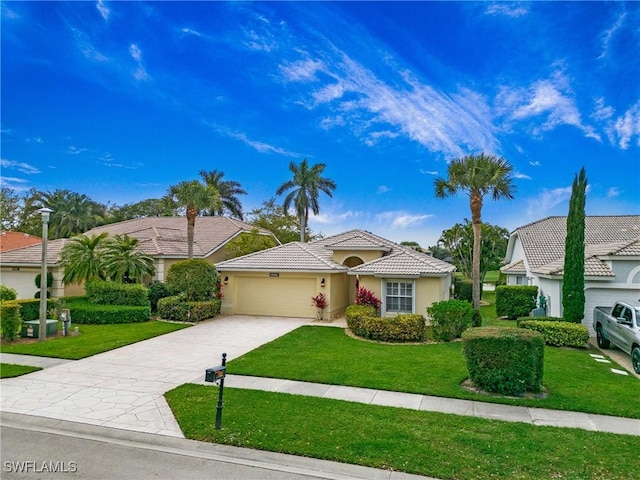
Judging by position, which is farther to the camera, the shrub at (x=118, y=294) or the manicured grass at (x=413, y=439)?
the shrub at (x=118, y=294)

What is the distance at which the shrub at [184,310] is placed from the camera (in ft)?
57.7

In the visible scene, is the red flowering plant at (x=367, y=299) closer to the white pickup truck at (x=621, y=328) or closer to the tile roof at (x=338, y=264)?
the tile roof at (x=338, y=264)

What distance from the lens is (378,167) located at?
29547 mm

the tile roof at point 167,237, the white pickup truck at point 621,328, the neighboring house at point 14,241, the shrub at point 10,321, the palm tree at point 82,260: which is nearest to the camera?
the white pickup truck at point 621,328

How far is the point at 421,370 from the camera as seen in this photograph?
9742 mm

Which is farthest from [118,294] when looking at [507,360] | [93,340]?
[507,360]

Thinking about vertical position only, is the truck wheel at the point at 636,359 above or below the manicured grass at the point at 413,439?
above

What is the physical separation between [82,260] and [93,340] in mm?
7416

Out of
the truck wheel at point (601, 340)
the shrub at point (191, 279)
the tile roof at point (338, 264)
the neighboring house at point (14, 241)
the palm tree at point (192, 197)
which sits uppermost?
the palm tree at point (192, 197)

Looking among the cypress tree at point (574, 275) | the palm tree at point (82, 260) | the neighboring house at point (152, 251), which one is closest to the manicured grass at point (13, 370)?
the palm tree at point (82, 260)

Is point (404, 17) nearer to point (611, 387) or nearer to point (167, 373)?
point (611, 387)

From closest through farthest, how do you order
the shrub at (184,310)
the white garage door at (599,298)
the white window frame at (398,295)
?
the white garage door at (599,298) → the white window frame at (398,295) → the shrub at (184,310)

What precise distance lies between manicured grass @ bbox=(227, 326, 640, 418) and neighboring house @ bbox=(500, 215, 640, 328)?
393 centimetres

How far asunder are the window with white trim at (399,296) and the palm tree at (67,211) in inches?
1412
